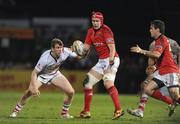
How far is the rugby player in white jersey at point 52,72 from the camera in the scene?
16266mm

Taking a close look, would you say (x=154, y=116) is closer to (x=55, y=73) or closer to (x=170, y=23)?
(x=55, y=73)

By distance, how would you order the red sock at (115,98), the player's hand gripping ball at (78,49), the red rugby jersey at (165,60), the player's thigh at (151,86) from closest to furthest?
1. the red rugby jersey at (165,60)
2. the player's thigh at (151,86)
3. the red sock at (115,98)
4. the player's hand gripping ball at (78,49)

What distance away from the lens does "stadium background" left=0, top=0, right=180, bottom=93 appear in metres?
36.6

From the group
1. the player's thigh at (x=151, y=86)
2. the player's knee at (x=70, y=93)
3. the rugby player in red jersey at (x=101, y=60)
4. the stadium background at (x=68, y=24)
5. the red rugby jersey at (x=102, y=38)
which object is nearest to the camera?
the player's thigh at (x=151, y=86)

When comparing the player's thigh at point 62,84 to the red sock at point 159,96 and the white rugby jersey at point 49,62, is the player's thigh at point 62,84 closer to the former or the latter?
the white rugby jersey at point 49,62

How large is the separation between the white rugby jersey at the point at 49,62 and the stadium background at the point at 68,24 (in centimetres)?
1876

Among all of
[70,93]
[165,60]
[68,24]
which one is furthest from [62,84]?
[68,24]

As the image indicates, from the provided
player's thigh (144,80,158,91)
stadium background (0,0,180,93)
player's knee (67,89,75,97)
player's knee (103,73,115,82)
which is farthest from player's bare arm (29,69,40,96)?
stadium background (0,0,180,93)

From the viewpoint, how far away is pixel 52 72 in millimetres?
16844

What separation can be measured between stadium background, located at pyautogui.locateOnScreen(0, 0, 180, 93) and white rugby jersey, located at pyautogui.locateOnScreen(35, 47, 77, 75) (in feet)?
61.5

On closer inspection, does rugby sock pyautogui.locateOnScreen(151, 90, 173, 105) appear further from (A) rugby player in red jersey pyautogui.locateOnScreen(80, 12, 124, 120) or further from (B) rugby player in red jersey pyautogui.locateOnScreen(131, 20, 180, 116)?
(A) rugby player in red jersey pyautogui.locateOnScreen(80, 12, 124, 120)

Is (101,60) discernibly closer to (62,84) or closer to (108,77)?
(108,77)

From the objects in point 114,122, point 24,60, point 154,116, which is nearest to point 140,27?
point 24,60

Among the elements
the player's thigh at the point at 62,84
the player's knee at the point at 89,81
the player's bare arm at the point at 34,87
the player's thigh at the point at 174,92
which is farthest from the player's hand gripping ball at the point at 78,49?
the player's thigh at the point at 174,92
